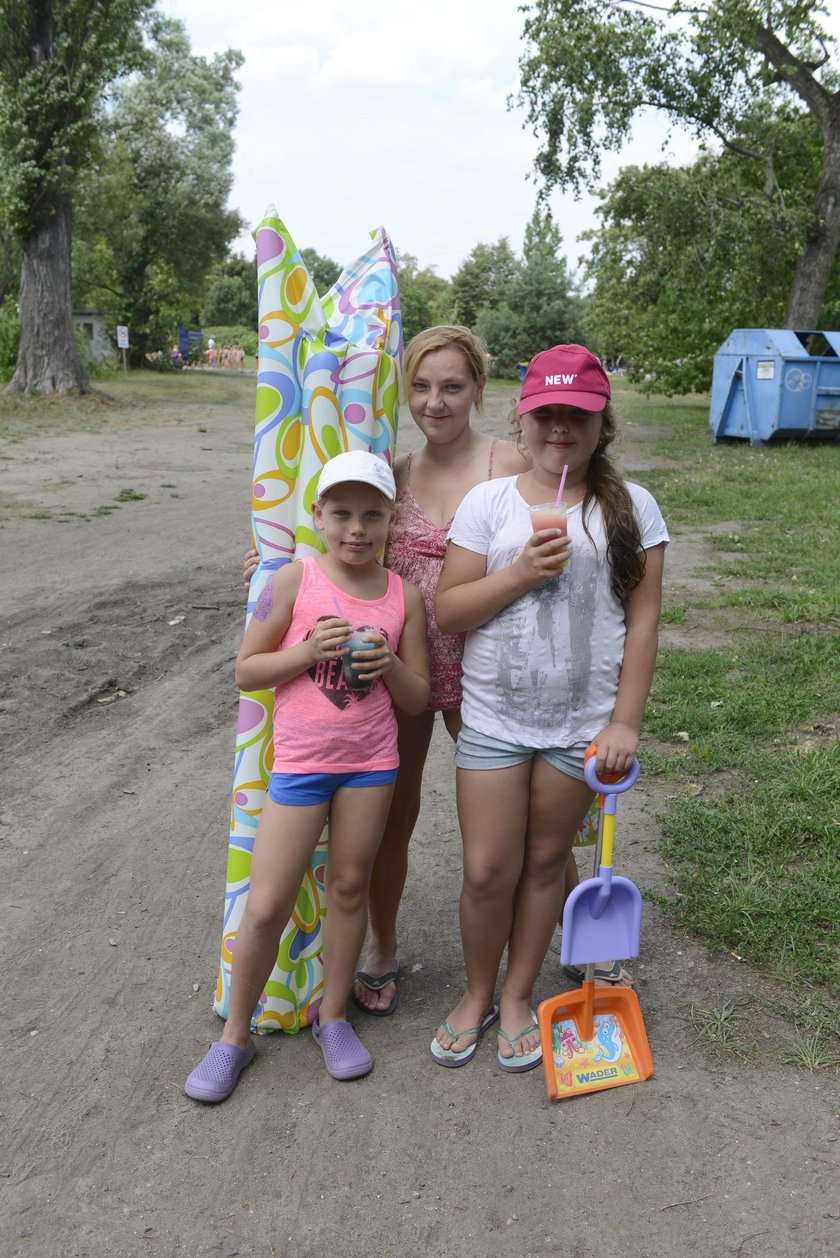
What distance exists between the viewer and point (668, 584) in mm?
7848

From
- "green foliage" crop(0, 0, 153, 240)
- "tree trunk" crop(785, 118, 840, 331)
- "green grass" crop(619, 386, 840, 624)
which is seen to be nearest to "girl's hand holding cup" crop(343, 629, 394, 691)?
"green grass" crop(619, 386, 840, 624)

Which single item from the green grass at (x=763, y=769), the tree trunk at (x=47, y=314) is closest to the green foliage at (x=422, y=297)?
the tree trunk at (x=47, y=314)

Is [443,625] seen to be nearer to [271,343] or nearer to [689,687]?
[271,343]

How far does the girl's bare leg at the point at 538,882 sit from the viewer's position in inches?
102

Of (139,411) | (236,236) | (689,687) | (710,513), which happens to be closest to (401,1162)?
(689,687)

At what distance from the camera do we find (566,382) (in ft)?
7.94

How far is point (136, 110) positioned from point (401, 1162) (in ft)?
124

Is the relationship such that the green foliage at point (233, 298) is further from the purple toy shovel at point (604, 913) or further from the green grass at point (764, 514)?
the purple toy shovel at point (604, 913)

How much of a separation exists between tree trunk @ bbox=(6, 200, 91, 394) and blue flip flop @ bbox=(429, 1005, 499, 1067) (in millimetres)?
19976

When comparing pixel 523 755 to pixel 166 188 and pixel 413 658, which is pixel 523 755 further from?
pixel 166 188

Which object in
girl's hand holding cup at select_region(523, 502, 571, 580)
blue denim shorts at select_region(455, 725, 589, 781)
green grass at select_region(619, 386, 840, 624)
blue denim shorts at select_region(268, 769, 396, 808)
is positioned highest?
girl's hand holding cup at select_region(523, 502, 571, 580)

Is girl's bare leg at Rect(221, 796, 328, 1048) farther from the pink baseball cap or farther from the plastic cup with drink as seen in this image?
the pink baseball cap

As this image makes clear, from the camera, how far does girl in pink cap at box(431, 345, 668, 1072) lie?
2.49 m

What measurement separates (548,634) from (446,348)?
0.80 m
